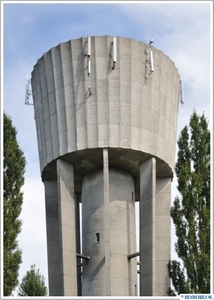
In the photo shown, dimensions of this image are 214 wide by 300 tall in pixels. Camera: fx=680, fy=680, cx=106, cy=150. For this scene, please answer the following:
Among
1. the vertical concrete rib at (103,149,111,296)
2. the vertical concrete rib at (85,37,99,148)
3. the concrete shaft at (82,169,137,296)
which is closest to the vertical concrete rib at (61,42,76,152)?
the vertical concrete rib at (85,37,99,148)

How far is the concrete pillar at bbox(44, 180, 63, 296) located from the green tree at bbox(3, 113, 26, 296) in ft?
19.7

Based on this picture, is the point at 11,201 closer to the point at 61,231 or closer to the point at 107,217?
the point at 61,231

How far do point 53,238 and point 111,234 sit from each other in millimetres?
3461

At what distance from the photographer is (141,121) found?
111 ft

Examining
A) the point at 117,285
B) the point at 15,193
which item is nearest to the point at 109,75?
the point at 15,193

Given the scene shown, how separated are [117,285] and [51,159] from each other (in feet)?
23.0

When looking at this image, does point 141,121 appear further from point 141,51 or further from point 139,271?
point 139,271

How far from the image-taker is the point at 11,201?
28719 mm

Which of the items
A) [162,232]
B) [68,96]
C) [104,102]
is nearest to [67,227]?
[162,232]

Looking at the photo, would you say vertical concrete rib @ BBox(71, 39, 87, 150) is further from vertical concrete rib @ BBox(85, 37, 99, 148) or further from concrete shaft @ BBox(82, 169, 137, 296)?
concrete shaft @ BBox(82, 169, 137, 296)

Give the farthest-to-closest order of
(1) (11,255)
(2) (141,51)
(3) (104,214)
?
(2) (141,51), (3) (104,214), (1) (11,255)

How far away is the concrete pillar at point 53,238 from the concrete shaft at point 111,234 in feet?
5.31

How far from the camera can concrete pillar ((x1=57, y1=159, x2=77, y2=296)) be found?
31812 mm

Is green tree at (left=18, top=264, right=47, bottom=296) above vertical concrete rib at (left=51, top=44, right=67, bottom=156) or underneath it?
underneath
